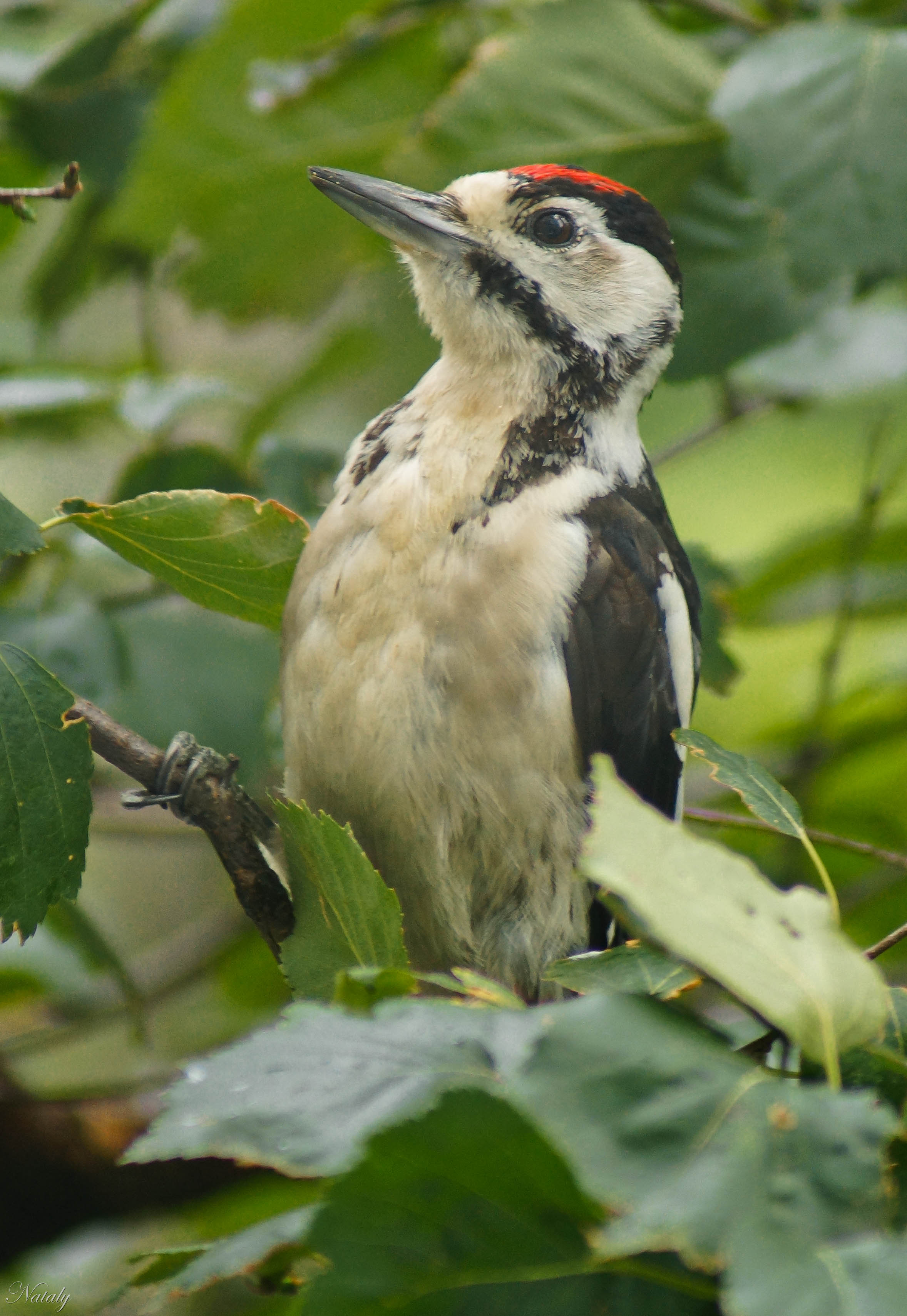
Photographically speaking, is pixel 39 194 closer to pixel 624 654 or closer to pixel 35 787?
pixel 35 787

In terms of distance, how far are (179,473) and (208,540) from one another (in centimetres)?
81

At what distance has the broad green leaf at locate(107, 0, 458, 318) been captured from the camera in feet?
7.67

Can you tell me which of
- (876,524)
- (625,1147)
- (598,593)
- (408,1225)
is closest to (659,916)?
(625,1147)

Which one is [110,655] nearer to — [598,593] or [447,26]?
[598,593]

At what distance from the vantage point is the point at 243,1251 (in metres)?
0.89

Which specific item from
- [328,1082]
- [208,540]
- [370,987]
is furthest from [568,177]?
[328,1082]

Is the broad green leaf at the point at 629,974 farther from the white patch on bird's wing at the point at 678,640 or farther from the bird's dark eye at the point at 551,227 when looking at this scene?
the bird's dark eye at the point at 551,227

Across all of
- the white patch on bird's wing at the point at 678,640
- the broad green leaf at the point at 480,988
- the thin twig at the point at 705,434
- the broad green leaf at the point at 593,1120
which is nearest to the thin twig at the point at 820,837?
the white patch on bird's wing at the point at 678,640

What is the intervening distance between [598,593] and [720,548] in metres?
2.67

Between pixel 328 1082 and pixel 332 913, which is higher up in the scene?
pixel 328 1082

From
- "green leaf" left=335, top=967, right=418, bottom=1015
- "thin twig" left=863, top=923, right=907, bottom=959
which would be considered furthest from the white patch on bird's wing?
"green leaf" left=335, top=967, right=418, bottom=1015

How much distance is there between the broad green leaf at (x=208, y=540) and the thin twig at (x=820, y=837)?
2.14ft

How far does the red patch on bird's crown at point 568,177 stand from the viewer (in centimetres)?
196

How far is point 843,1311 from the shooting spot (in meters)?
0.66
